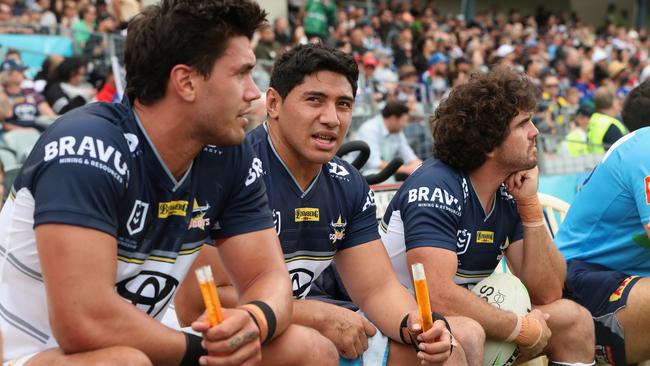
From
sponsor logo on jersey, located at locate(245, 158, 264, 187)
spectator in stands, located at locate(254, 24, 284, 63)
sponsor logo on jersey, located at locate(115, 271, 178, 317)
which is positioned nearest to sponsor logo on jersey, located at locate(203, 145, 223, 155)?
sponsor logo on jersey, located at locate(245, 158, 264, 187)

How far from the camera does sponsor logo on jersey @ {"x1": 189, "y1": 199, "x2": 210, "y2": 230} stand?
3277mm

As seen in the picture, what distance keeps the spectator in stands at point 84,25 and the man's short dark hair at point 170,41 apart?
415 inches

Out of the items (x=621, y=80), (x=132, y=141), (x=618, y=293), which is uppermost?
(x=132, y=141)

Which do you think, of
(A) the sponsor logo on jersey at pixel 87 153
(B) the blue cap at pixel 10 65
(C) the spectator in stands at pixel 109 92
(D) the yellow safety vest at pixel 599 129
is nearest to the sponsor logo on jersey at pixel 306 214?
(A) the sponsor logo on jersey at pixel 87 153

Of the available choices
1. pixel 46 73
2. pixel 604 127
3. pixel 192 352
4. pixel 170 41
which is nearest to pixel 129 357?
pixel 192 352

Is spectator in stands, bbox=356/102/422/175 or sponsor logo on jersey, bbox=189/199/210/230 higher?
sponsor logo on jersey, bbox=189/199/210/230

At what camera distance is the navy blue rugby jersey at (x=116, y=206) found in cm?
279

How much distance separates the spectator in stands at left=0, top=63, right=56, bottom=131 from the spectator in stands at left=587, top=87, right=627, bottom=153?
255 inches

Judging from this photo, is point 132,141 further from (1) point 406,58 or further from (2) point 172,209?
(1) point 406,58

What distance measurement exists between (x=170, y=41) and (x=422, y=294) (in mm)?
1206

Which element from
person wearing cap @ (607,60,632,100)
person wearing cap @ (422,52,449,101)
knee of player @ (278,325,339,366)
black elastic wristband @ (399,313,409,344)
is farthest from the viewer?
person wearing cap @ (607,60,632,100)

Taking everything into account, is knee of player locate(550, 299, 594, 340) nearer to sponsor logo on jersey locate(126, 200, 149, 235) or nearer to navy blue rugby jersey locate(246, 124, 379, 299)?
navy blue rugby jersey locate(246, 124, 379, 299)

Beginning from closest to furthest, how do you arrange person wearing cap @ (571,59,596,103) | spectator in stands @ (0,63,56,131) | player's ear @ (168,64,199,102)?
player's ear @ (168,64,199,102) → spectator in stands @ (0,63,56,131) → person wearing cap @ (571,59,596,103)

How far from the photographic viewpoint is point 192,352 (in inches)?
116
